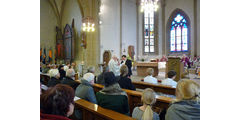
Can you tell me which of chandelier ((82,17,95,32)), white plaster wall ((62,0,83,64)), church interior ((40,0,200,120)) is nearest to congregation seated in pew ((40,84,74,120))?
church interior ((40,0,200,120))

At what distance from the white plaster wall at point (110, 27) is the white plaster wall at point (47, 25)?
6.20m

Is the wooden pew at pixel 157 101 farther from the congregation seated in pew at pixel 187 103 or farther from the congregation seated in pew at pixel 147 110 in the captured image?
the congregation seated in pew at pixel 187 103

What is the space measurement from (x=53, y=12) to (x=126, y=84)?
1506 centimetres

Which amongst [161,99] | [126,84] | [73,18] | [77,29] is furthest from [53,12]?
[161,99]

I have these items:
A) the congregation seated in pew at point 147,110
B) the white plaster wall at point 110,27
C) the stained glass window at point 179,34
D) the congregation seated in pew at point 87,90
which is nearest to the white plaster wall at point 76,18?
the white plaster wall at point 110,27

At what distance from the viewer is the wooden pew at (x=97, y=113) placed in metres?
1.88

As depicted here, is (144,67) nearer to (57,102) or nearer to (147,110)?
(147,110)

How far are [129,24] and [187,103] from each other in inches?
552

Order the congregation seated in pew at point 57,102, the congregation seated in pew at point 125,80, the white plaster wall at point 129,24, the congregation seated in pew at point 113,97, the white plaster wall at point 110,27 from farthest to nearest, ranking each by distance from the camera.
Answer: the white plaster wall at point 129,24
the white plaster wall at point 110,27
the congregation seated in pew at point 125,80
the congregation seated in pew at point 113,97
the congregation seated in pew at point 57,102

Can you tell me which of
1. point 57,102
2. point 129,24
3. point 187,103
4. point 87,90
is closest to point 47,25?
point 129,24

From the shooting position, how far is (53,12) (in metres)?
16.0

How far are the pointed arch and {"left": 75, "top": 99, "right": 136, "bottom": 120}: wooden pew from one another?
574 inches

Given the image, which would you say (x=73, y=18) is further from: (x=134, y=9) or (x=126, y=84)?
(x=126, y=84)
